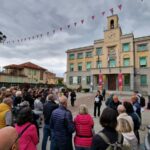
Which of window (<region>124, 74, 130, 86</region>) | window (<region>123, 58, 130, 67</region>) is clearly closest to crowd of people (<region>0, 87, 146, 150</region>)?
window (<region>124, 74, 130, 86</region>)

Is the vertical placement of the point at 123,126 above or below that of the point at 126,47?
below

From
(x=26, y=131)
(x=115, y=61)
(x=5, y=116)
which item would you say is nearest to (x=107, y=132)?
(x=26, y=131)

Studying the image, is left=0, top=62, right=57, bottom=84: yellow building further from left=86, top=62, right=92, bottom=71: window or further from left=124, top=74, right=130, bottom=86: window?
left=124, top=74, right=130, bottom=86: window

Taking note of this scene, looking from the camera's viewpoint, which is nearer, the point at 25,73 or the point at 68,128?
the point at 68,128

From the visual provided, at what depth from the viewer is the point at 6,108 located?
436cm

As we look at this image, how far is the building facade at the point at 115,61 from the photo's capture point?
34688 mm

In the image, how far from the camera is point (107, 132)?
234 cm

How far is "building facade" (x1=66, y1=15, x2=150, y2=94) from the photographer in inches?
1366

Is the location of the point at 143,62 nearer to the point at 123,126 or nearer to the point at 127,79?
the point at 127,79

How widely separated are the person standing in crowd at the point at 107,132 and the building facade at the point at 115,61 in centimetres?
3315

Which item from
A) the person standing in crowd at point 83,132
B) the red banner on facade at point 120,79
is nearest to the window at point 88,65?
the red banner on facade at point 120,79

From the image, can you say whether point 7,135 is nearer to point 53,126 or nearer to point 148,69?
point 53,126

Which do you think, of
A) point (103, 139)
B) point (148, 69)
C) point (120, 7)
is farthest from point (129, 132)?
point (148, 69)

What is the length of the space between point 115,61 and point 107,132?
36.5m
